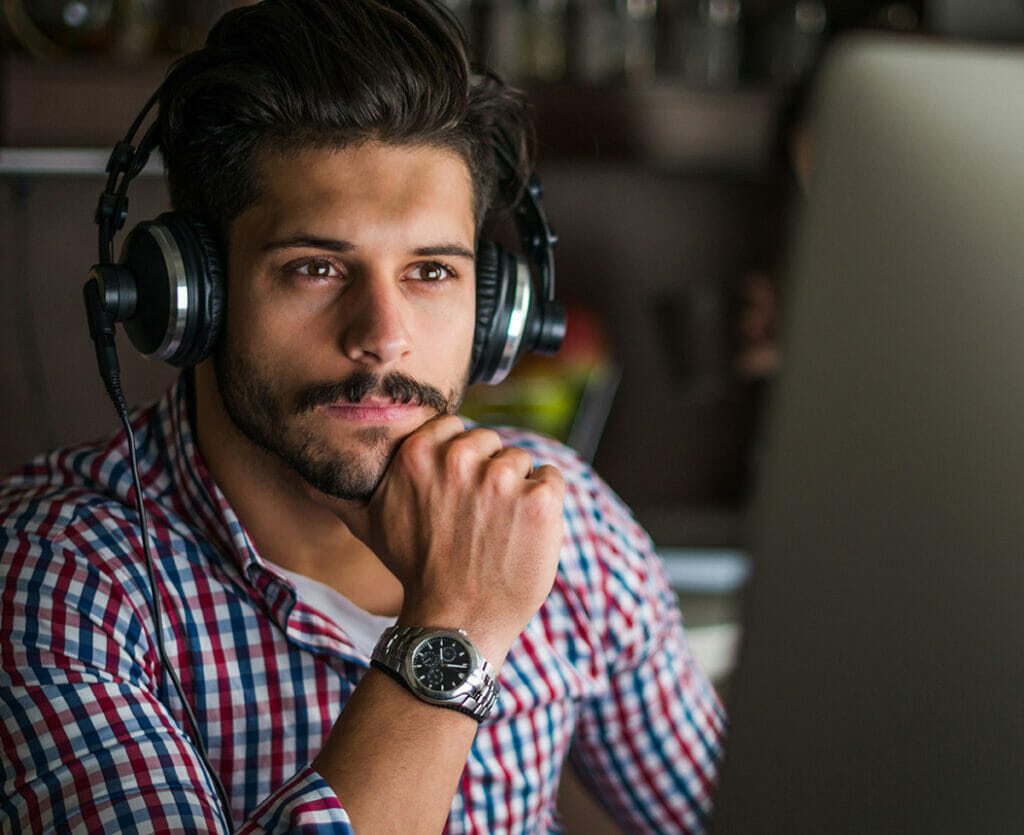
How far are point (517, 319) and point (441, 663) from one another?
400 millimetres

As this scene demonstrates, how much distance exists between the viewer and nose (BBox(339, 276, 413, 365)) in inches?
35.2

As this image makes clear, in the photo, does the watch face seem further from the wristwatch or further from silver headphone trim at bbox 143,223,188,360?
silver headphone trim at bbox 143,223,188,360

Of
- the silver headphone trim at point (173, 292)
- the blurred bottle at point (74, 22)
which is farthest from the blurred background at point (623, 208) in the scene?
the silver headphone trim at point (173, 292)

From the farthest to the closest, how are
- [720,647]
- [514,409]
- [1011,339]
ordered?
[514,409], [720,647], [1011,339]

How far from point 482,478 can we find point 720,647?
0.89 m

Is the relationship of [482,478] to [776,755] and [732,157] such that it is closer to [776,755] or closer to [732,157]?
[776,755]

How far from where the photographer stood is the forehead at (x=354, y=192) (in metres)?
0.91

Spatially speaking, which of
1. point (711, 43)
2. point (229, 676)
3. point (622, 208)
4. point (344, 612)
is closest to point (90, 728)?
point (229, 676)

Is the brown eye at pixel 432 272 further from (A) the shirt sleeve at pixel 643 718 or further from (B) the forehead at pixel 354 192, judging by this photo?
(A) the shirt sleeve at pixel 643 718

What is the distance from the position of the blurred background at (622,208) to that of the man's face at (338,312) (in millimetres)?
1211

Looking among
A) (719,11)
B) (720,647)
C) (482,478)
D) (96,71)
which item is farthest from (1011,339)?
(719,11)

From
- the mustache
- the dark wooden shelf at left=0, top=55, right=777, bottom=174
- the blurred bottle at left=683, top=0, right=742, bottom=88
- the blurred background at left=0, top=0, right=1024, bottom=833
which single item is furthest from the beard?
the blurred bottle at left=683, top=0, right=742, bottom=88

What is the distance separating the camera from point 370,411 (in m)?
0.91

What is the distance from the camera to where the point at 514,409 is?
233 centimetres
